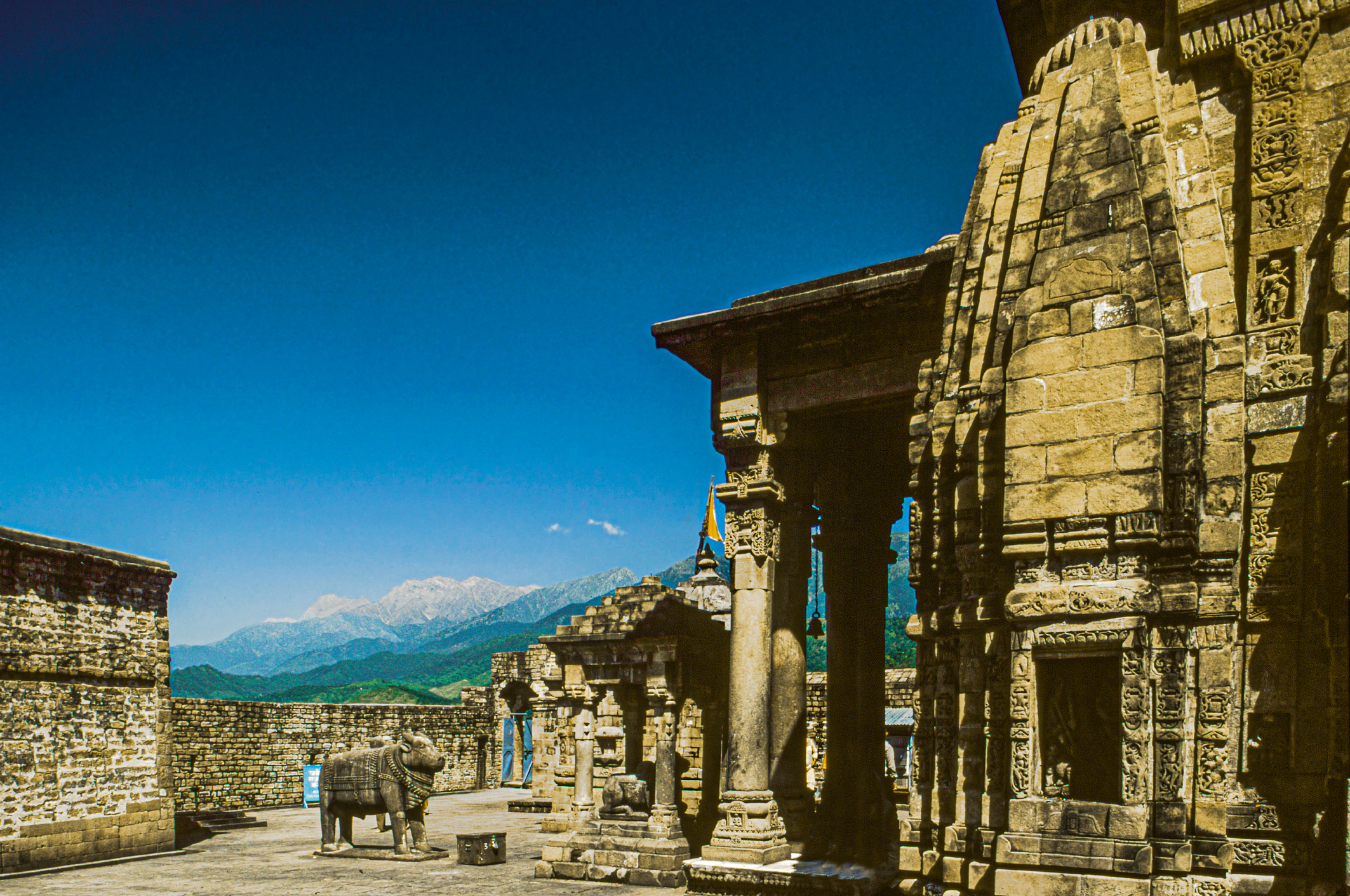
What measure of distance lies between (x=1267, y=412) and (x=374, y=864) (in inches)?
520

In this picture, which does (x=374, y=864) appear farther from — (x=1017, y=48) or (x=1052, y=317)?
(x=1017, y=48)

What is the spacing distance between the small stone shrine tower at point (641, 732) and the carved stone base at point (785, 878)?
1.47 metres

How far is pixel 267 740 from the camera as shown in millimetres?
25469

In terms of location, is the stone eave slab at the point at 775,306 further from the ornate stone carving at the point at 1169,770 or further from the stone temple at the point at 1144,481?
the ornate stone carving at the point at 1169,770

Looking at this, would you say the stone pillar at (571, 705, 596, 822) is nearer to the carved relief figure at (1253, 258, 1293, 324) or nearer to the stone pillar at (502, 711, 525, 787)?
the carved relief figure at (1253, 258, 1293, 324)

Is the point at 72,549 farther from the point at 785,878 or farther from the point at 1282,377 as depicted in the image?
the point at 1282,377

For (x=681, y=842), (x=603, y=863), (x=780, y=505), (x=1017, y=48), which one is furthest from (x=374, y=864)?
(x=1017, y=48)

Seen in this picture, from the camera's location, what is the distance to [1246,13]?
6438mm

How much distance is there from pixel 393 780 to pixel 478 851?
1758 millimetres

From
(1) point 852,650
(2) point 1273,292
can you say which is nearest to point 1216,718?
(2) point 1273,292

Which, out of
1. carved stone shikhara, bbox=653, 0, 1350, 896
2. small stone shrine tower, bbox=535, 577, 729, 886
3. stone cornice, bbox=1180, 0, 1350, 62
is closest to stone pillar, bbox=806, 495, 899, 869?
small stone shrine tower, bbox=535, 577, 729, 886

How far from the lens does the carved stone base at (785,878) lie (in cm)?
982

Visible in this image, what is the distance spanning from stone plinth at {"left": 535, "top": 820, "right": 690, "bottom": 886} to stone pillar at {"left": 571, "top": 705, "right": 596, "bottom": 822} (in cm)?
160

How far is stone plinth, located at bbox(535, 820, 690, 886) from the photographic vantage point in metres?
12.1
